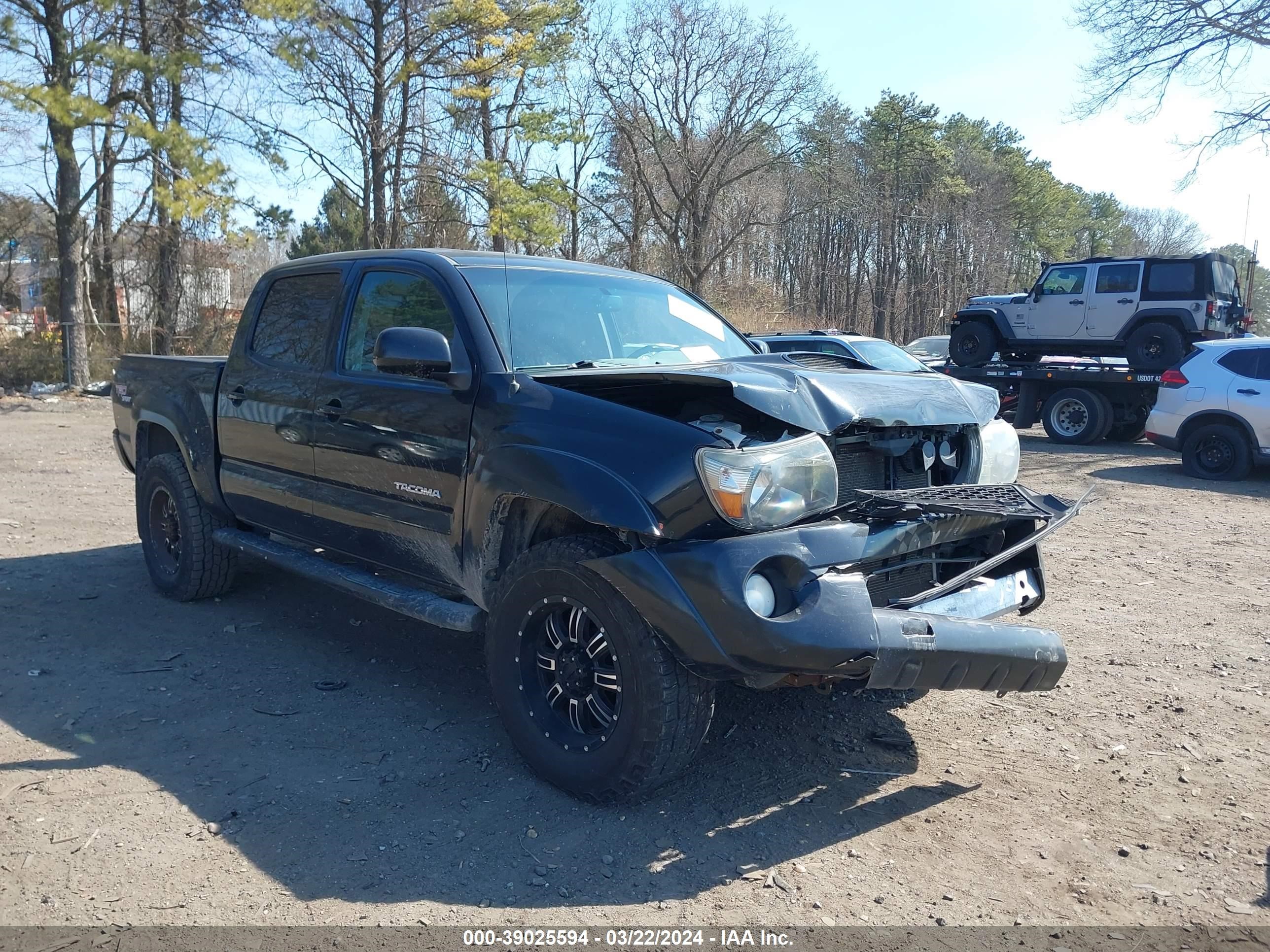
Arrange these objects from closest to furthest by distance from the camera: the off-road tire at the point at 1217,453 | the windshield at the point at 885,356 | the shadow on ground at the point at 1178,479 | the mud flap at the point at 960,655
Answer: the mud flap at the point at 960,655
the shadow on ground at the point at 1178,479
the off-road tire at the point at 1217,453
the windshield at the point at 885,356

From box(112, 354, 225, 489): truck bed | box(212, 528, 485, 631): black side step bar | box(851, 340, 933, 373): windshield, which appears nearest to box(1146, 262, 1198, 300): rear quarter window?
box(851, 340, 933, 373): windshield

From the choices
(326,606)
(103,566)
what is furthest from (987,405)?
(103,566)

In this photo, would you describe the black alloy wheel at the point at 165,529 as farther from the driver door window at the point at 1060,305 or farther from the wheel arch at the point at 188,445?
the driver door window at the point at 1060,305

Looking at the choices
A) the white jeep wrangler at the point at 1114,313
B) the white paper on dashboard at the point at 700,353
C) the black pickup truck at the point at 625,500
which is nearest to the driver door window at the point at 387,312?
the black pickup truck at the point at 625,500

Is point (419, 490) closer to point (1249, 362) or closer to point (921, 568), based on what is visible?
point (921, 568)

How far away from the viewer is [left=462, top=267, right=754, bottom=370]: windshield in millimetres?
4117

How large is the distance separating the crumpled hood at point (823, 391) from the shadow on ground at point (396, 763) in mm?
1366

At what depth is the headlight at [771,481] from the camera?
120 inches

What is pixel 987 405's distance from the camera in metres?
4.15

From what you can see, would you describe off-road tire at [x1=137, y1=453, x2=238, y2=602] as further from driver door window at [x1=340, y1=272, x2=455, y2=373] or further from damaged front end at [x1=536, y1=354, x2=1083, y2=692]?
damaged front end at [x1=536, y1=354, x2=1083, y2=692]

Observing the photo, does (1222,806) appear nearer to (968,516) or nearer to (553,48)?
(968,516)

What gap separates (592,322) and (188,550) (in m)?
3.02

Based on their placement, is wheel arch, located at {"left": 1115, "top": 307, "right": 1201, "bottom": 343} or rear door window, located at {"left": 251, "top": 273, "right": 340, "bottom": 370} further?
wheel arch, located at {"left": 1115, "top": 307, "right": 1201, "bottom": 343}

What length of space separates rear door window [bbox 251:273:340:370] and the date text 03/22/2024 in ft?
9.74
